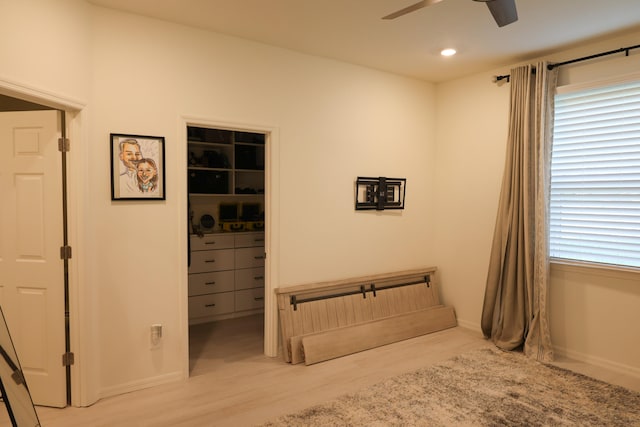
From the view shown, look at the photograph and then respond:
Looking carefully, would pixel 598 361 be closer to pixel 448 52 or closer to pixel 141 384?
pixel 448 52

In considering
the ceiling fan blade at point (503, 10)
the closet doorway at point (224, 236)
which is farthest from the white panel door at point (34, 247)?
the ceiling fan blade at point (503, 10)

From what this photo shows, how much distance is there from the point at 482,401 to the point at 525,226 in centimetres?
169

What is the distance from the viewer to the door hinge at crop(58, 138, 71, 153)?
2.73 metres

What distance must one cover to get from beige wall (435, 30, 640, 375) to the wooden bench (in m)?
0.39

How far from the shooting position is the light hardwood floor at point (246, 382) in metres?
2.69

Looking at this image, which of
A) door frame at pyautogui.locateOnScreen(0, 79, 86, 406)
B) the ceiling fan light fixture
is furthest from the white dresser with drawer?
the ceiling fan light fixture

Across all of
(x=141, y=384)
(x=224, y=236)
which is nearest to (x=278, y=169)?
(x=224, y=236)

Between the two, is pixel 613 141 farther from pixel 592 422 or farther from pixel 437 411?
pixel 437 411

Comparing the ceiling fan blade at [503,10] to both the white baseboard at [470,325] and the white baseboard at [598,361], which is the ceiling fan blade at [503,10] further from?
the white baseboard at [470,325]

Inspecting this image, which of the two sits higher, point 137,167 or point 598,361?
point 137,167

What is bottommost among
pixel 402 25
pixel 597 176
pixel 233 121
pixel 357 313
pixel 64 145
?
pixel 357 313

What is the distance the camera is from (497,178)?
166 inches

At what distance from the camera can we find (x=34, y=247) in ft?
9.03

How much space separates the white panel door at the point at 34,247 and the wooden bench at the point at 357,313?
1.72 metres
